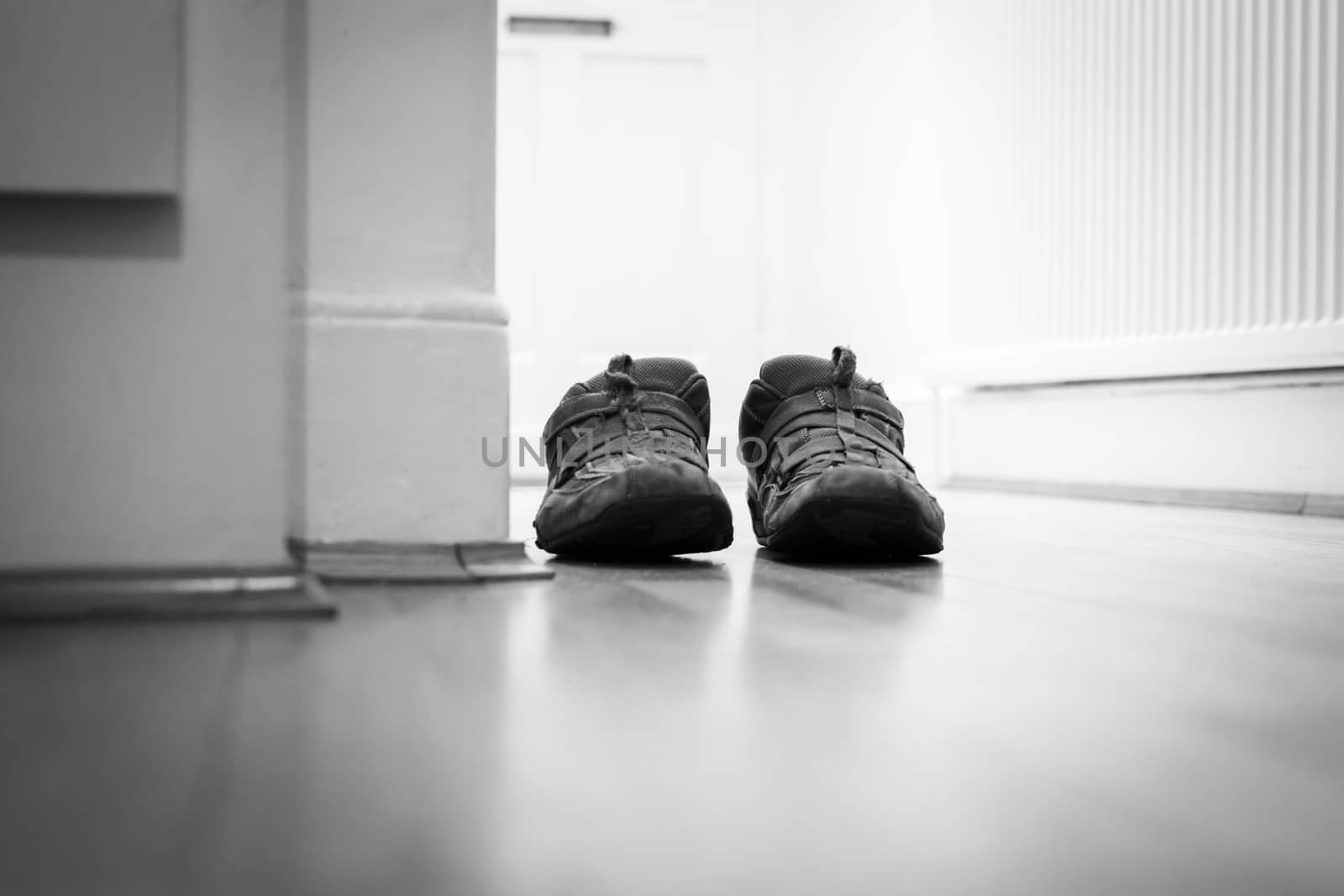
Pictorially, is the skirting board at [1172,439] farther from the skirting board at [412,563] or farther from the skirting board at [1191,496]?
the skirting board at [412,563]

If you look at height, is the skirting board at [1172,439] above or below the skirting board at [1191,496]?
above

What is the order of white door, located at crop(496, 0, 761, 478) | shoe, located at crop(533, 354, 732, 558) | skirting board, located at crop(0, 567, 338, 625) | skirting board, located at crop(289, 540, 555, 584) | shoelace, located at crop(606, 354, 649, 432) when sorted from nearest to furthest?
skirting board, located at crop(0, 567, 338, 625), skirting board, located at crop(289, 540, 555, 584), shoe, located at crop(533, 354, 732, 558), shoelace, located at crop(606, 354, 649, 432), white door, located at crop(496, 0, 761, 478)

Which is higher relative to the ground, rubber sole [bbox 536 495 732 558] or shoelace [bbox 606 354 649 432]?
shoelace [bbox 606 354 649 432]

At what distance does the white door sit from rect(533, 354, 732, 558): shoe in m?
2.06

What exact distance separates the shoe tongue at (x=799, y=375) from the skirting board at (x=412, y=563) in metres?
0.37

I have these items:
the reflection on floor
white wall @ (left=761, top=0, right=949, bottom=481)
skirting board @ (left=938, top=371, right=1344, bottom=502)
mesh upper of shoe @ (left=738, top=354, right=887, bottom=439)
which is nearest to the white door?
white wall @ (left=761, top=0, right=949, bottom=481)

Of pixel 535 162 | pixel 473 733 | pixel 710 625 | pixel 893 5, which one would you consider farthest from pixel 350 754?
pixel 893 5

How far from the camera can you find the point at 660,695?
19.6 inches

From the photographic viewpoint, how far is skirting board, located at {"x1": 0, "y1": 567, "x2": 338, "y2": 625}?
2.15 feet

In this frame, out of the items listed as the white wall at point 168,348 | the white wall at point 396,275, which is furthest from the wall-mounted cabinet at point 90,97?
the white wall at point 396,275

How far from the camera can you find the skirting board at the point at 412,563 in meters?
0.82

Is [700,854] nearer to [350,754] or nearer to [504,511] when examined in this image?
[350,754]

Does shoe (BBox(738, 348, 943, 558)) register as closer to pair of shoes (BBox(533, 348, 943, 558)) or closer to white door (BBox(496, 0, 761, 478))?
pair of shoes (BBox(533, 348, 943, 558))

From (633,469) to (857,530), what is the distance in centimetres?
21
